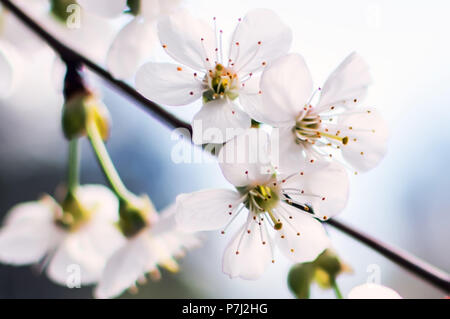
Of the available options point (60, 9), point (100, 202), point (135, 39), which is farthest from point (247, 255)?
point (60, 9)

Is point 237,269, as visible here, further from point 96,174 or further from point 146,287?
point 96,174

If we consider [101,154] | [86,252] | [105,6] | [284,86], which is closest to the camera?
[284,86]

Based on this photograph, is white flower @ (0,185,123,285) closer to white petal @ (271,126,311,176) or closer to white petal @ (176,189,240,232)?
white petal @ (176,189,240,232)

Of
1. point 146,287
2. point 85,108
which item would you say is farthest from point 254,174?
point 146,287

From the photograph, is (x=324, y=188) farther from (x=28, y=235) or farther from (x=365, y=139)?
(x=28, y=235)

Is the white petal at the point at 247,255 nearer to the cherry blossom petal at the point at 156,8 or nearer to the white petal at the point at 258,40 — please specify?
the white petal at the point at 258,40

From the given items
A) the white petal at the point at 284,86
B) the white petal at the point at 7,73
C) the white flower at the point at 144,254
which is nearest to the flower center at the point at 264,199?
the white petal at the point at 284,86
